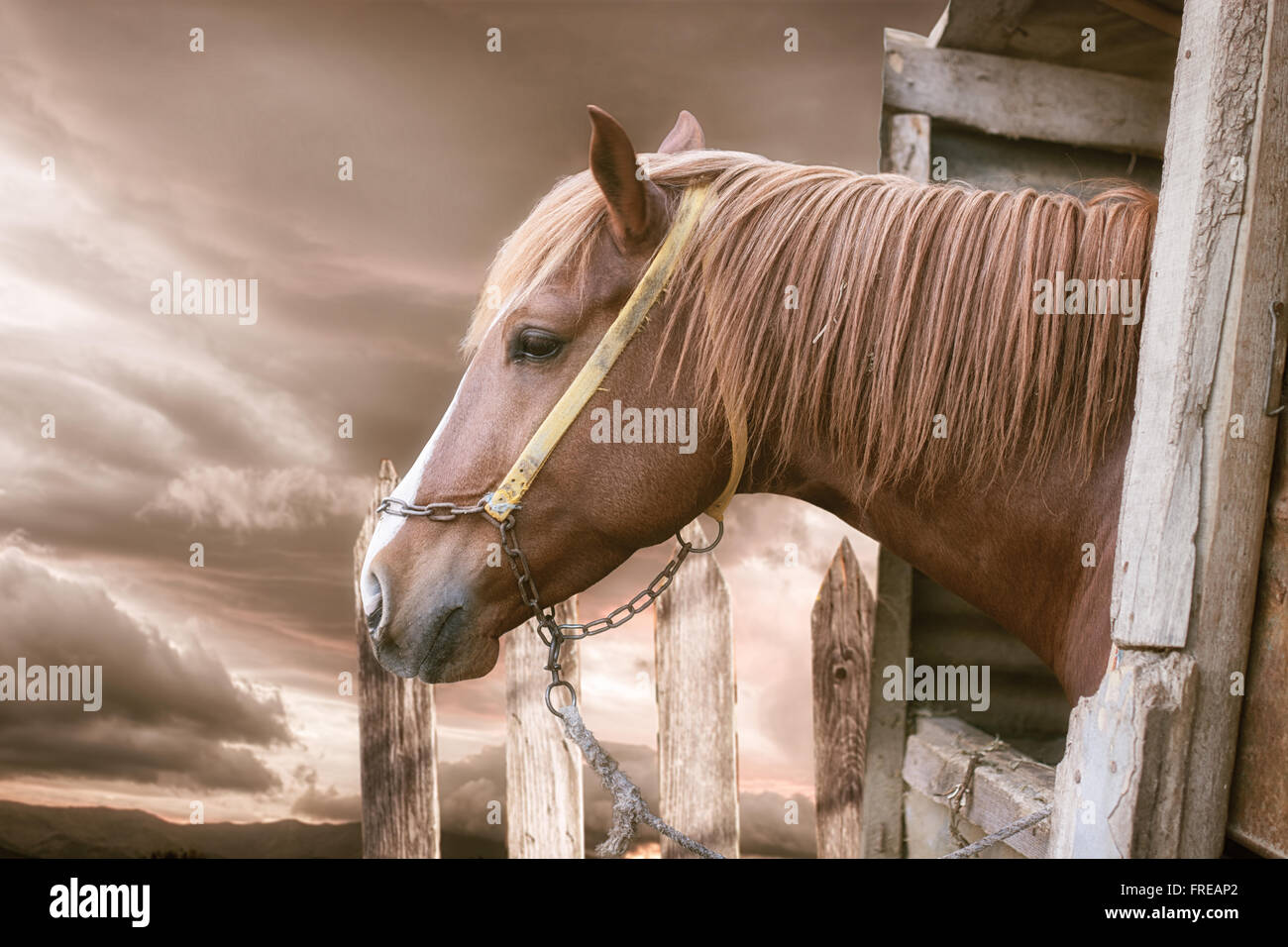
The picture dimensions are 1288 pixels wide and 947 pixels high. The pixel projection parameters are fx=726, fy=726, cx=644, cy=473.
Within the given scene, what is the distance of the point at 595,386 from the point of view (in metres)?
1.46

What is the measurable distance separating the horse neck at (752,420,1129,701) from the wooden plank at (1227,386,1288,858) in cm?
25

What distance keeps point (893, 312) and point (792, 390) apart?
0.24 metres

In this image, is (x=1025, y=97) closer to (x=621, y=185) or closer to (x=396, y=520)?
(x=621, y=185)

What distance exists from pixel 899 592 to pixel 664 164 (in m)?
1.62

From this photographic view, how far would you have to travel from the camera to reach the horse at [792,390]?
1.34 metres

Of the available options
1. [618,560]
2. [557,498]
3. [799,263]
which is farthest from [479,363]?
[799,263]

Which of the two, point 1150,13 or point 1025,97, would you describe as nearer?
point 1150,13

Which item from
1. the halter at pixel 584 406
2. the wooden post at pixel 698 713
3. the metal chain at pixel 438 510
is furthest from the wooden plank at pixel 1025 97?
the metal chain at pixel 438 510

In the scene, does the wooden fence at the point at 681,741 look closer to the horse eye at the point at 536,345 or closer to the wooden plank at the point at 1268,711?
the horse eye at the point at 536,345

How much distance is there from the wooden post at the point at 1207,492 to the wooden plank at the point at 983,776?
61cm

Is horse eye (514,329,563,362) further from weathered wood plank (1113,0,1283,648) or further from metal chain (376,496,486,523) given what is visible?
weathered wood plank (1113,0,1283,648)

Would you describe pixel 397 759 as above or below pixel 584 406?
below

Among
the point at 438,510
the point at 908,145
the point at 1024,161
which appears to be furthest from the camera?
the point at 1024,161

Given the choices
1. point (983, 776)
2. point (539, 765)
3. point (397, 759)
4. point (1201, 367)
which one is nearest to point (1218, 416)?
point (1201, 367)
